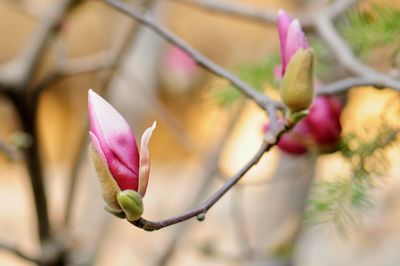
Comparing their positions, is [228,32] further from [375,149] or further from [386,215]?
[375,149]

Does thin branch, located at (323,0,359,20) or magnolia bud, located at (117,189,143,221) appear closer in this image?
magnolia bud, located at (117,189,143,221)

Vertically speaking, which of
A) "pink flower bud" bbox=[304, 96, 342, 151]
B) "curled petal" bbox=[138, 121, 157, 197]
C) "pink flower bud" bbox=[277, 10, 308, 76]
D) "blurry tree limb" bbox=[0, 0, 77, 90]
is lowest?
"blurry tree limb" bbox=[0, 0, 77, 90]

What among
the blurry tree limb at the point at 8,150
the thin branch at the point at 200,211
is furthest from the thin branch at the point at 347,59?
the blurry tree limb at the point at 8,150

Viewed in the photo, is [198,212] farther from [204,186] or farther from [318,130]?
[204,186]

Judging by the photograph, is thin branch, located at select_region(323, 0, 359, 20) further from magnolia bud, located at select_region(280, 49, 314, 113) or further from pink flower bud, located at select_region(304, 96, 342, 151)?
magnolia bud, located at select_region(280, 49, 314, 113)

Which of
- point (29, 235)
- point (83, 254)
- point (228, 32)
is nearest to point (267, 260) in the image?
point (83, 254)

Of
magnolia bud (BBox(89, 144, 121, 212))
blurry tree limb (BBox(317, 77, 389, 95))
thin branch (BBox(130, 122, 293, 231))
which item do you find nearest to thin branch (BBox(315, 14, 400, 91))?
blurry tree limb (BBox(317, 77, 389, 95))

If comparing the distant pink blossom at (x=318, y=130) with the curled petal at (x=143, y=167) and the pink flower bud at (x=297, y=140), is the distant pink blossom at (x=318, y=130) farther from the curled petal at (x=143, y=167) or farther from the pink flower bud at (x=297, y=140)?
the curled petal at (x=143, y=167)

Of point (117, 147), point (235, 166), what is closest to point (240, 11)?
point (117, 147)
